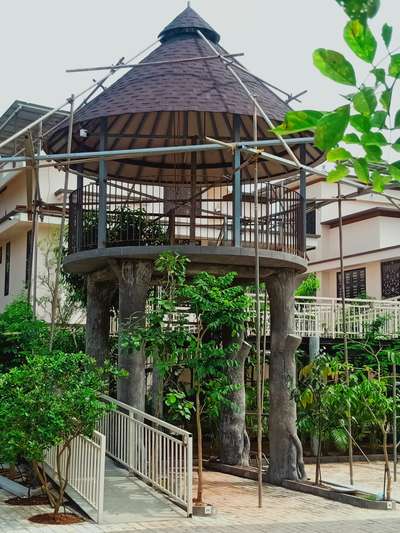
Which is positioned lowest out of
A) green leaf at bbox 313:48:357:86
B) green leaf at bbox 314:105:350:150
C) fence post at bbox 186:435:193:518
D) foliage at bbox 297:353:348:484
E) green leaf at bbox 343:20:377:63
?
fence post at bbox 186:435:193:518

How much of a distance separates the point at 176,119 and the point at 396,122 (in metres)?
15.2

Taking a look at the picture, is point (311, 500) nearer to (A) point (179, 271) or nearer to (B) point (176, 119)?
(A) point (179, 271)

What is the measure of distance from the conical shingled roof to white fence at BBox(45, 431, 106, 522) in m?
5.65

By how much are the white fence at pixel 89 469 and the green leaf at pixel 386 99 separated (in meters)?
9.42

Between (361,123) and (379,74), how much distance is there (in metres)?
0.12

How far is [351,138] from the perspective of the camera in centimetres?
196

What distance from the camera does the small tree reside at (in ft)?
34.8

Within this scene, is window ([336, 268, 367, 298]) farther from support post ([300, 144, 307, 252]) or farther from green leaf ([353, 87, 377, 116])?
green leaf ([353, 87, 377, 116])

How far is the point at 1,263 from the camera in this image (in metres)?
31.9

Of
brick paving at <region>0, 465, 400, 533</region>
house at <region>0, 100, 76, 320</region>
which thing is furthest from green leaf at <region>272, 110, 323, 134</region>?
house at <region>0, 100, 76, 320</region>

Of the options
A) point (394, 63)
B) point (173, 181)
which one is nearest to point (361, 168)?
point (394, 63)

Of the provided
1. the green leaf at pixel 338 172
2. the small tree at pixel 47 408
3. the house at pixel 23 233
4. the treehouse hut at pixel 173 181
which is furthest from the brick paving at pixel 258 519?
the house at pixel 23 233

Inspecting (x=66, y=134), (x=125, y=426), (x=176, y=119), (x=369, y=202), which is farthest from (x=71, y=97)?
(x=369, y=202)

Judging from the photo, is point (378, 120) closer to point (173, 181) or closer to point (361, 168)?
point (361, 168)
